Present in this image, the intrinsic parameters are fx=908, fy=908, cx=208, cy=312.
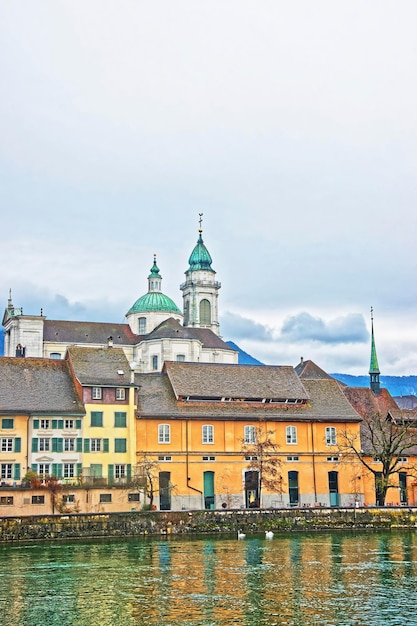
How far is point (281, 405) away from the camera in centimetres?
8256

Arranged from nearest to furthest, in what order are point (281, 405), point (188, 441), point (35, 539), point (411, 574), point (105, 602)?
point (105, 602)
point (411, 574)
point (35, 539)
point (188, 441)
point (281, 405)

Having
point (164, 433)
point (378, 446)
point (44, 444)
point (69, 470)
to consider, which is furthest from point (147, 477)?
point (378, 446)

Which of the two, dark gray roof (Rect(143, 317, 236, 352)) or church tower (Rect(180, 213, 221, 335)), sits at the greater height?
church tower (Rect(180, 213, 221, 335))

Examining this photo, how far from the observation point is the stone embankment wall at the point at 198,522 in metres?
60.7

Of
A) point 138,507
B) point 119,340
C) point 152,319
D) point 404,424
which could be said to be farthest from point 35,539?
point 152,319

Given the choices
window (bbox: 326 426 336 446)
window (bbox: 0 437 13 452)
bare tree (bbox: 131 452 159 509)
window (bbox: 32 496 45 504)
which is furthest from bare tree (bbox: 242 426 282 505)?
window (bbox: 0 437 13 452)

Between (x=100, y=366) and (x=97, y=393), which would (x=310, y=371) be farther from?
(x=97, y=393)

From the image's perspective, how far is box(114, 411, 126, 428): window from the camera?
75438mm

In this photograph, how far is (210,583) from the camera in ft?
139

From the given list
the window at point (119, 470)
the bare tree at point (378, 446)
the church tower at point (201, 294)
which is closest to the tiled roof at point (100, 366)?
the window at point (119, 470)

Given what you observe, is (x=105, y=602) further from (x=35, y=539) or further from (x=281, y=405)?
(x=281, y=405)

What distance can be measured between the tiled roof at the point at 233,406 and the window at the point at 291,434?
84 centimetres

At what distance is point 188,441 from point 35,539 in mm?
19861

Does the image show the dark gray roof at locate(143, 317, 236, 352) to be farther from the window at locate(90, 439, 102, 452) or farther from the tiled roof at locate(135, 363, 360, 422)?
the window at locate(90, 439, 102, 452)
